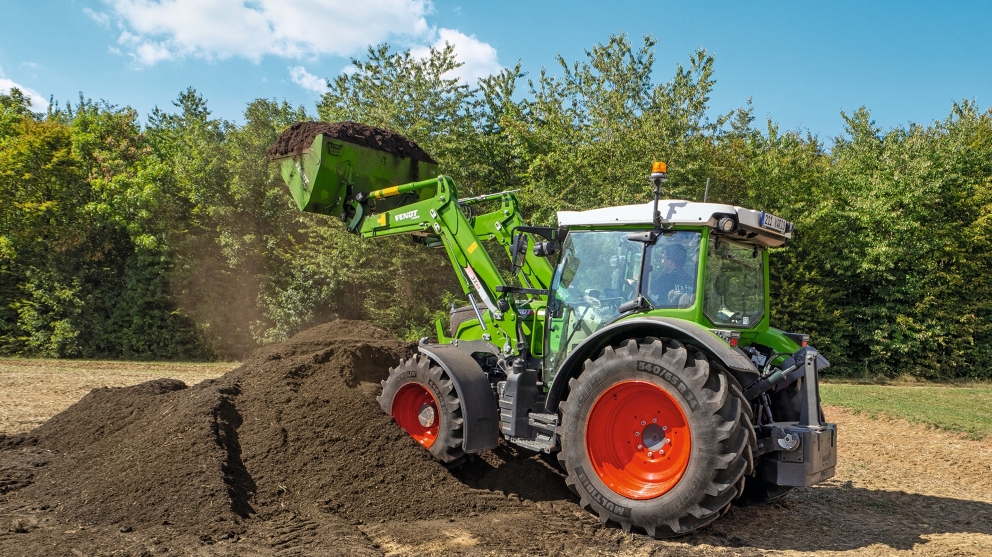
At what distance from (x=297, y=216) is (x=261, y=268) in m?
2.19

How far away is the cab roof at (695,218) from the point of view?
17.7ft

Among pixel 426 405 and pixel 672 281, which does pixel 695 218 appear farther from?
pixel 426 405

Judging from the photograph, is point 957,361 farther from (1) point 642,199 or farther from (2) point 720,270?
(2) point 720,270

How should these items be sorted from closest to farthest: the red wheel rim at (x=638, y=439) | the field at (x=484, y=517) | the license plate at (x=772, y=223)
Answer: the field at (x=484, y=517)
the red wheel rim at (x=638, y=439)
the license plate at (x=772, y=223)

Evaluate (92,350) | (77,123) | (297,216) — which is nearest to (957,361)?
(297,216)

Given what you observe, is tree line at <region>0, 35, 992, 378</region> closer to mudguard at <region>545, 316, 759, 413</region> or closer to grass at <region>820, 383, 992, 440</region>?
grass at <region>820, 383, 992, 440</region>

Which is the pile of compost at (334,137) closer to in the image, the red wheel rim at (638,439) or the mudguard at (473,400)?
the mudguard at (473,400)

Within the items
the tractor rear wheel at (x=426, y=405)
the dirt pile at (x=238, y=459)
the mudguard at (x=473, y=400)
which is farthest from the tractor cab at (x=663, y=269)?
the dirt pile at (x=238, y=459)

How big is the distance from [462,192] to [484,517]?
625 inches

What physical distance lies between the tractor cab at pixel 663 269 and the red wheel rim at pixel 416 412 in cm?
135

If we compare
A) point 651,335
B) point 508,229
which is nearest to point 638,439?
point 651,335

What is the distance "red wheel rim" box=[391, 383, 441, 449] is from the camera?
6.83 meters

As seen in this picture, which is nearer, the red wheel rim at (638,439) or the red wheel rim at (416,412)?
the red wheel rim at (638,439)

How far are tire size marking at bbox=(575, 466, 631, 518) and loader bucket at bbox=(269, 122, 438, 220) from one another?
3.86m
